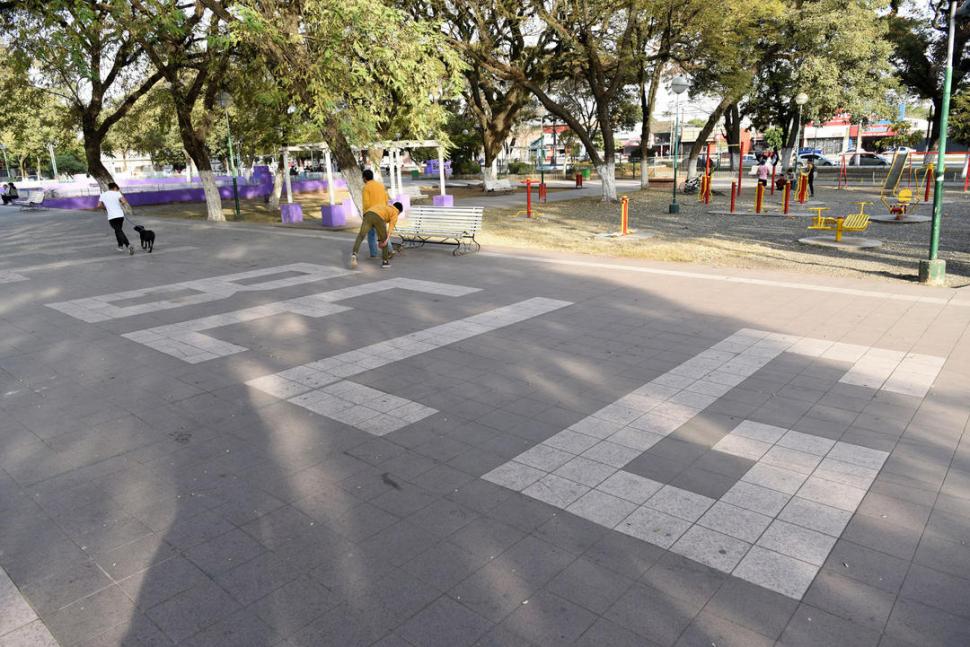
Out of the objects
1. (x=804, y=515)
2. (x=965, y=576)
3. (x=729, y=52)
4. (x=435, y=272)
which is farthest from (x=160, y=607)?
(x=729, y=52)

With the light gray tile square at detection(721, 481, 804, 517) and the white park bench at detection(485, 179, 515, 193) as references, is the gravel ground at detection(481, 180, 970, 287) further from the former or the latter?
the white park bench at detection(485, 179, 515, 193)

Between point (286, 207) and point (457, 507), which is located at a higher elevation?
point (286, 207)

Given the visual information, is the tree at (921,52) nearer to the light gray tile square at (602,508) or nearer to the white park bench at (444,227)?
the white park bench at (444,227)

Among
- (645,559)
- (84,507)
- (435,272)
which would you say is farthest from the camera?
(435,272)

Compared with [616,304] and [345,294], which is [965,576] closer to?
[616,304]

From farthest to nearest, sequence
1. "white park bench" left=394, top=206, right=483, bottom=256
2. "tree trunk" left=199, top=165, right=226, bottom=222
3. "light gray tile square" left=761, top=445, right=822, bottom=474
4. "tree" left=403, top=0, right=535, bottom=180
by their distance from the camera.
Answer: "tree trunk" left=199, top=165, right=226, bottom=222, "tree" left=403, top=0, right=535, bottom=180, "white park bench" left=394, top=206, right=483, bottom=256, "light gray tile square" left=761, top=445, right=822, bottom=474

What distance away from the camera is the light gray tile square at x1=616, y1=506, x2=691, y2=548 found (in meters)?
3.69

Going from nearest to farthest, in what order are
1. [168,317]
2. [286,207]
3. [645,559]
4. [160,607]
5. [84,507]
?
[160,607] → [645,559] → [84,507] → [168,317] → [286,207]

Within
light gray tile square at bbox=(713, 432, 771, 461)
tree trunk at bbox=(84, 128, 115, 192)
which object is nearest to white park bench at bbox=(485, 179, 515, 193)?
tree trunk at bbox=(84, 128, 115, 192)

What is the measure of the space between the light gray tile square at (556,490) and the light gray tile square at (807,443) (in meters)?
1.63

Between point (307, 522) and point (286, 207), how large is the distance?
1933 centimetres

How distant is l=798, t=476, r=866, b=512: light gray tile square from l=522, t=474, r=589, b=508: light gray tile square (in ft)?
4.49

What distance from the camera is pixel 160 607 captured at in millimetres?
A: 3234

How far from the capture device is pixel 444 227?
1371 centimetres
